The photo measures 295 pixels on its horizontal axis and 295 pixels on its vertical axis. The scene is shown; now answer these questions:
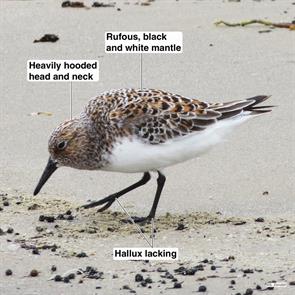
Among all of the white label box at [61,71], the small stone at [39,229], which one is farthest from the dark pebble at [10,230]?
the white label box at [61,71]

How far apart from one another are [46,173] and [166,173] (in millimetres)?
1097

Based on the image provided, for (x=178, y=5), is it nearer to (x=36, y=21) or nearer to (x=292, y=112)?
(x=36, y=21)

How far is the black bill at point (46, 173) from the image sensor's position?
8383 millimetres

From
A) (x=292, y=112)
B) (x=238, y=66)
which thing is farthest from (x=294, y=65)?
(x=292, y=112)

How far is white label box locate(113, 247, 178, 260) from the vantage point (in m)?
7.35

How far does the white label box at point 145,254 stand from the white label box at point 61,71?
2.75 meters

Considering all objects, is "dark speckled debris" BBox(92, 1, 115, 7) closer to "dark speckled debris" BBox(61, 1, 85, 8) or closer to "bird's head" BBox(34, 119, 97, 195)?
"dark speckled debris" BBox(61, 1, 85, 8)

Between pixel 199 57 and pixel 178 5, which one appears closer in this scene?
pixel 199 57

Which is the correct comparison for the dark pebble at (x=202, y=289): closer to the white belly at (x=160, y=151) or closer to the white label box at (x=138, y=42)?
the white belly at (x=160, y=151)

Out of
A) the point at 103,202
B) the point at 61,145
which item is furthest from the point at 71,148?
the point at 103,202

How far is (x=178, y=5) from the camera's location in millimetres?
13312

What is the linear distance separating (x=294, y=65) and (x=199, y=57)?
3.07 feet

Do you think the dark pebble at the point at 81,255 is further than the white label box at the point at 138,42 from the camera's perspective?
No

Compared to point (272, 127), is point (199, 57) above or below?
above
